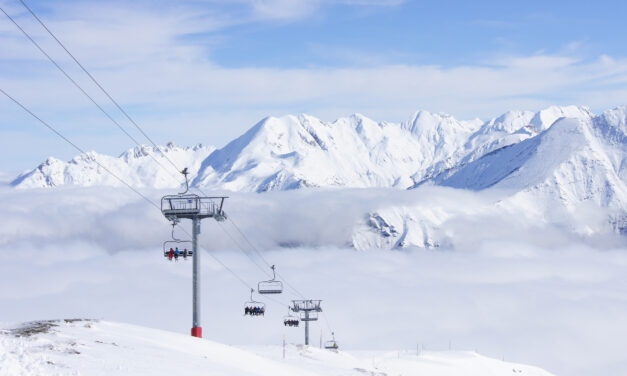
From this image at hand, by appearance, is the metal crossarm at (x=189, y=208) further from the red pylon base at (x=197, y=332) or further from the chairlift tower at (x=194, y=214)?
the red pylon base at (x=197, y=332)

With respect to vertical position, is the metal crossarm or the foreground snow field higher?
the metal crossarm

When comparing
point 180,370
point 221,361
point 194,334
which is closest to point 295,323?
point 194,334

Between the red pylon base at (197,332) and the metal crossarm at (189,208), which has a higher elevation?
the metal crossarm at (189,208)

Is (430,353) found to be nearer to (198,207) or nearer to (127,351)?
(198,207)

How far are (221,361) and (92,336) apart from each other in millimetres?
Answer: 6456

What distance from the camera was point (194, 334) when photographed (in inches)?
1828

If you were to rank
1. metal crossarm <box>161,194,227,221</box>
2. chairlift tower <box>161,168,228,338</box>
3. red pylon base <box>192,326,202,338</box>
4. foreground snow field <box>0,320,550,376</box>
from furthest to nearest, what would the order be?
1. metal crossarm <box>161,194,227,221</box>
2. red pylon base <box>192,326,202,338</box>
3. chairlift tower <box>161,168,228,338</box>
4. foreground snow field <box>0,320,550,376</box>

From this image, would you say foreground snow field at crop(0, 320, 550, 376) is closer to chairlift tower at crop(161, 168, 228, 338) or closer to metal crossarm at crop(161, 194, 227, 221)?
chairlift tower at crop(161, 168, 228, 338)

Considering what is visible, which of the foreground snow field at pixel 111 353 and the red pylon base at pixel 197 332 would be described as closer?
the foreground snow field at pixel 111 353

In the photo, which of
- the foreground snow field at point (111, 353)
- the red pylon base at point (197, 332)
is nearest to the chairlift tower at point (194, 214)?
the red pylon base at point (197, 332)

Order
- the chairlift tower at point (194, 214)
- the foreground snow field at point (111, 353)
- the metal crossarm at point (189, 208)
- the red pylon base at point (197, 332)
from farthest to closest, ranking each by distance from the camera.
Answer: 1. the metal crossarm at point (189, 208)
2. the red pylon base at point (197, 332)
3. the chairlift tower at point (194, 214)
4. the foreground snow field at point (111, 353)

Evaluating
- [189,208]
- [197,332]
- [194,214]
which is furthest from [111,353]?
[194,214]

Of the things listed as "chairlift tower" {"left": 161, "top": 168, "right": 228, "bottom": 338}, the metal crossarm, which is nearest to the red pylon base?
"chairlift tower" {"left": 161, "top": 168, "right": 228, "bottom": 338}

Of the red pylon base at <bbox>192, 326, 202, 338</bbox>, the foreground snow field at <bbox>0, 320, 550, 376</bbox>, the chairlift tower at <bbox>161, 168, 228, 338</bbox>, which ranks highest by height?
the chairlift tower at <bbox>161, 168, 228, 338</bbox>
